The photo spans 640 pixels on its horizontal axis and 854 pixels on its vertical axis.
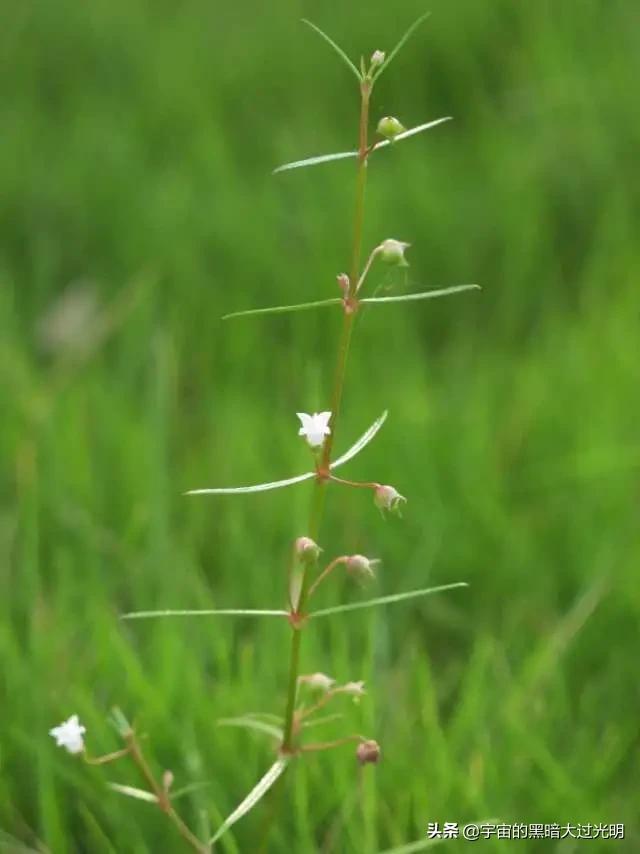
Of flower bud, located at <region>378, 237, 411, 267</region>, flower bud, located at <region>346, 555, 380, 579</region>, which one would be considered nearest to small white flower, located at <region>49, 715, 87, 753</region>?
flower bud, located at <region>346, 555, 380, 579</region>

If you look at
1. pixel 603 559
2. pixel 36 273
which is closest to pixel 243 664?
pixel 603 559

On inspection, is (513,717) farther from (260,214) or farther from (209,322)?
(260,214)

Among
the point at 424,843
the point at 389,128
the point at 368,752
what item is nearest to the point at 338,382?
the point at 389,128

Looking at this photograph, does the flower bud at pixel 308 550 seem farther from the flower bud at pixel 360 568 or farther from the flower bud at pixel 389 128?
the flower bud at pixel 389 128

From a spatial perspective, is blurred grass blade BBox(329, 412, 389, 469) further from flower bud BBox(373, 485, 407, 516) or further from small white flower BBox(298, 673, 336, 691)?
small white flower BBox(298, 673, 336, 691)

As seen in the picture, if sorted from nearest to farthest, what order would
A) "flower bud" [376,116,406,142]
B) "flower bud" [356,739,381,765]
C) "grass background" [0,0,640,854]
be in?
"flower bud" [376,116,406,142]
"flower bud" [356,739,381,765]
"grass background" [0,0,640,854]
